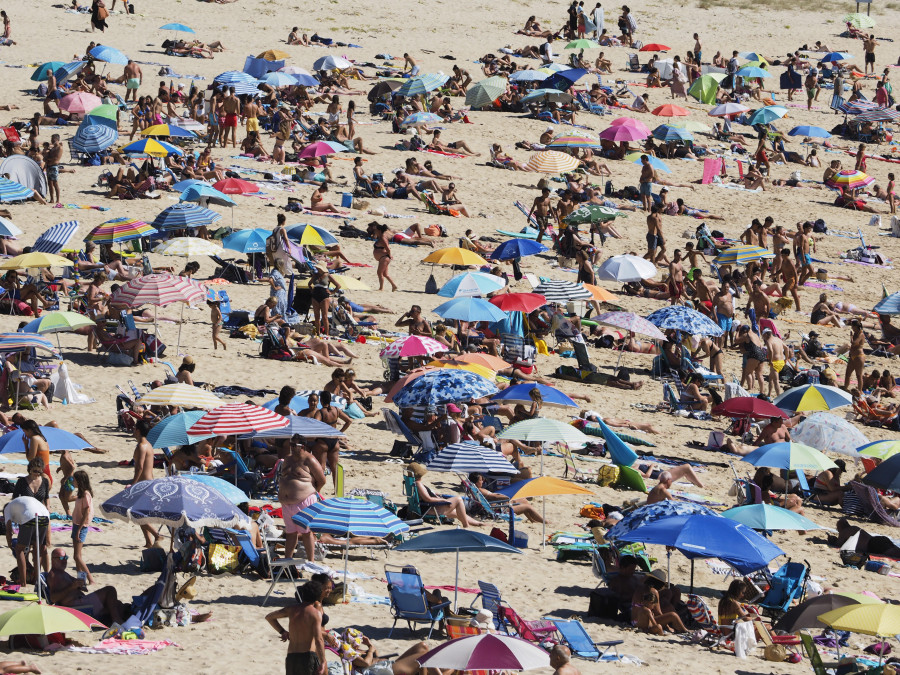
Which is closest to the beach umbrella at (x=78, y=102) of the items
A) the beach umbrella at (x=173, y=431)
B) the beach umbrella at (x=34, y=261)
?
the beach umbrella at (x=34, y=261)

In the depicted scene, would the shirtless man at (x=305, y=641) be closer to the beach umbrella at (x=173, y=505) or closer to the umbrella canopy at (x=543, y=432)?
the beach umbrella at (x=173, y=505)

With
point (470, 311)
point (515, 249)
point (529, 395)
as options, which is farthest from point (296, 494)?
point (515, 249)

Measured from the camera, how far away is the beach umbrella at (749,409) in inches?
636

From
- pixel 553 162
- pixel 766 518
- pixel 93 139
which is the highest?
pixel 93 139

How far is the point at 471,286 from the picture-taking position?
19234 mm

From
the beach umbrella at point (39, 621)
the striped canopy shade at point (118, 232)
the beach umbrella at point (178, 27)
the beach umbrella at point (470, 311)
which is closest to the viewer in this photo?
→ the beach umbrella at point (39, 621)

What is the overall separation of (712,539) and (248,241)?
38.3 feet

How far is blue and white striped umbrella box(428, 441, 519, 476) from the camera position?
1262 cm

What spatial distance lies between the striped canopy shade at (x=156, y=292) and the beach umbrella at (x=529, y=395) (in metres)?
4.29

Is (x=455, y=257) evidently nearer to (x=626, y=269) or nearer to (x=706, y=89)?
(x=626, y=269)

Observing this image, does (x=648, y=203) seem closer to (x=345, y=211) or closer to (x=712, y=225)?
(x=712, y=225)

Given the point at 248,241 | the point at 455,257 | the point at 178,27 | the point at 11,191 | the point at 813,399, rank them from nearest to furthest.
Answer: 1. the point at 813,399
2. the point at 248,241
3. the point at 455,257
4. the point at 11,191
5. the point at 178,27

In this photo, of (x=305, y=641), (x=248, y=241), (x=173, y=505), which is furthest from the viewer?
(x=248, y=241)

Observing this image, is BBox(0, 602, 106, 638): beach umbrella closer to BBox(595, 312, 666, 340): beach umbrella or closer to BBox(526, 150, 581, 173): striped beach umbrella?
BBox(595, 312, 666, 340): beach umbrella
